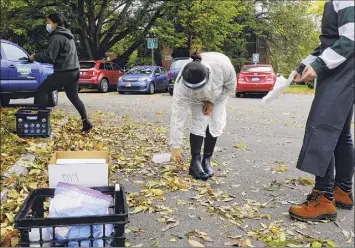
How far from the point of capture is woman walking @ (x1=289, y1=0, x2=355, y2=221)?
9.99 feet

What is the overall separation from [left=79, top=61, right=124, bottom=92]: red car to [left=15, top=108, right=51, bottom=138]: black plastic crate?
14101 mm

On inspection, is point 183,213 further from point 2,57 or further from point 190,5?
point 190,5

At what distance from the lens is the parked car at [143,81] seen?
19641mm

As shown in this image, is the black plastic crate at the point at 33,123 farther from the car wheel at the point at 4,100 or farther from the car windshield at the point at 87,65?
the car windshield at the point at 87,65

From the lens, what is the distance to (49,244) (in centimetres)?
247

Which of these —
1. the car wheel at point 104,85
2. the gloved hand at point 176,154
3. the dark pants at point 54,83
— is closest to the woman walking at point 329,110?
the gloved hand at point 176,154

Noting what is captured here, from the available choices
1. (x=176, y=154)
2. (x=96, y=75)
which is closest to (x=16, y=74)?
(x=176, y=154)

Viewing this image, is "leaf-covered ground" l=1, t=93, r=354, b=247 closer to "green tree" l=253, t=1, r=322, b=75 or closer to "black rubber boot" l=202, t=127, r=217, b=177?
"black rubber boot" l=202, t=127, r=217, b=177

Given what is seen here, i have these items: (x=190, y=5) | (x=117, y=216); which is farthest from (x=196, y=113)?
(x=190, y=5)

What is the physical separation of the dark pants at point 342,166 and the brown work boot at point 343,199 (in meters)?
0.04

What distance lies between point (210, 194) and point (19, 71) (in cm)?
698

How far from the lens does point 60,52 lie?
254 inches

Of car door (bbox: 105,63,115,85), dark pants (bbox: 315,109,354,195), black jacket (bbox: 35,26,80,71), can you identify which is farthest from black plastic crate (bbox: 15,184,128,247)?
car door (bbox: 105,63,115,85)

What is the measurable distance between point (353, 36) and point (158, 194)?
88.5 inches
